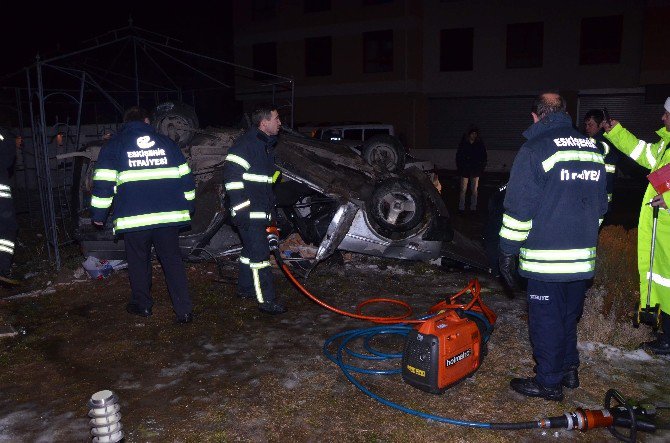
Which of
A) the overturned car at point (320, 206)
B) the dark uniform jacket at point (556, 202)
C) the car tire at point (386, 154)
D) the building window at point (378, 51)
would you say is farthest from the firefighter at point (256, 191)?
the building window at point (378, 51)

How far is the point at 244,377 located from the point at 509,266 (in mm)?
2060

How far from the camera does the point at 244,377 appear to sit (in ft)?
13.1

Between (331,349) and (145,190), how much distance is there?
2.17 m

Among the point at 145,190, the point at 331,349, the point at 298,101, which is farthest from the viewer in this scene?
the point at 298,101

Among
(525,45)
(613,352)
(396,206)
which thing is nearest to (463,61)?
(525,45)

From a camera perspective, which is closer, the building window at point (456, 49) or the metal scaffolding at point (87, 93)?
the metal scaffolding at point (87, 93)

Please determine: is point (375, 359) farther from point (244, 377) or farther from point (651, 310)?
point (651, 310)

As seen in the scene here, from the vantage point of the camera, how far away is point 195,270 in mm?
6879

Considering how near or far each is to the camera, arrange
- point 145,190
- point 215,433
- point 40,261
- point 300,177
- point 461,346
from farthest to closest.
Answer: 1. point 40,261
2. point 300,177
3. point 145,190
4. point 461,346
5. point 215,433

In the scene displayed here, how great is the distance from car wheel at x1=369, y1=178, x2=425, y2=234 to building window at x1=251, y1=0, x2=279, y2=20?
23430 millimetres

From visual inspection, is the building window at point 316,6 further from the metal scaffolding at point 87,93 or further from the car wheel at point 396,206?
the car wheel at point 396,206

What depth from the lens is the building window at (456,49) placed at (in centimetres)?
2412

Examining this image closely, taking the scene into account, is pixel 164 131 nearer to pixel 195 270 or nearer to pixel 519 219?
pixel 195 270

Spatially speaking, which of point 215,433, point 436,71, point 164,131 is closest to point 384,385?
point 215,433
